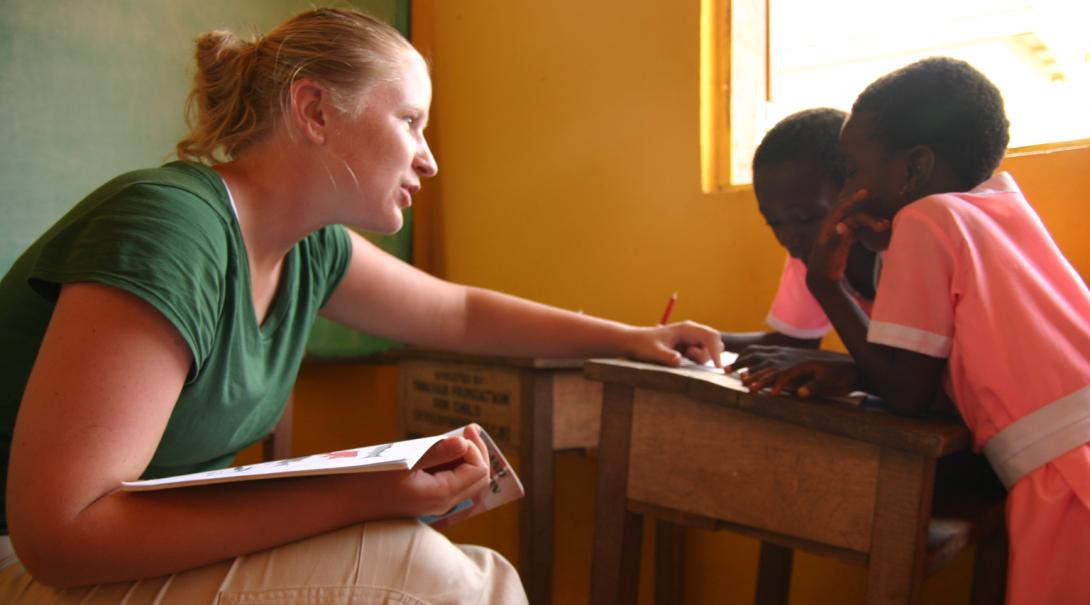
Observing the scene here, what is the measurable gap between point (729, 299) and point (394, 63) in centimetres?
102

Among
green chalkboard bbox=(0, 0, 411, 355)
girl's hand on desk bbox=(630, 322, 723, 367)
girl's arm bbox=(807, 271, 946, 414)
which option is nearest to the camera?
girl's arm bbox=(807, 271, 946, 414)

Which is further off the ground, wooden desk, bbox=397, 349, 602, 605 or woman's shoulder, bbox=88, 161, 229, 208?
woman's shoulder, bbox=88, 161, 229, 208

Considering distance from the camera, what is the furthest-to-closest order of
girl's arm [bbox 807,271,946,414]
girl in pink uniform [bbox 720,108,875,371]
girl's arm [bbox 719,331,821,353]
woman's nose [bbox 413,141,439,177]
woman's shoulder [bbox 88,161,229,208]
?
girl's arm [bbox 719,331,821,353], girl in pink uniform [bbox 720,108,875,371], woman's nose [bbox 413,141,439,177], girl's arm [bbox 807,271,946,414], woman's shoulder [bbox 88,161,229,208]

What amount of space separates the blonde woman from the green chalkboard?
91 cm

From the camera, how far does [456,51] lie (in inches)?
101

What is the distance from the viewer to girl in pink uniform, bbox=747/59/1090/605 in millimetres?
986

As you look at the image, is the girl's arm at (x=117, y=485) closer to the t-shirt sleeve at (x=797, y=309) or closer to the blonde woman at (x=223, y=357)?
the blonde woman at (x=223, y=357)

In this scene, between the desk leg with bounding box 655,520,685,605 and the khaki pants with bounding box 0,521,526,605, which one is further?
the desk leg with bounding box 655,520,685,605

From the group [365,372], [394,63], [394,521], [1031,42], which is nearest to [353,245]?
[394,63]

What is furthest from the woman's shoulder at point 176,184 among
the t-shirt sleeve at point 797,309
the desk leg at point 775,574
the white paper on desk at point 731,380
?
the desk leg at point 775,574

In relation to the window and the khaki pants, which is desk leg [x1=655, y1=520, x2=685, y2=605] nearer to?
the window

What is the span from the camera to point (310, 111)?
1106 mm

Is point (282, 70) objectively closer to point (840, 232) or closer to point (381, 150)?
point (381, 150)

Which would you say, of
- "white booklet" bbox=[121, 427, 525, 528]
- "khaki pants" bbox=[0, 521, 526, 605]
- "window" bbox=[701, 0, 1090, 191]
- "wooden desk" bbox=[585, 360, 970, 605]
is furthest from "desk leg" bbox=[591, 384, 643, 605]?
"window" bbox=[701, 0, 1090, 191]
